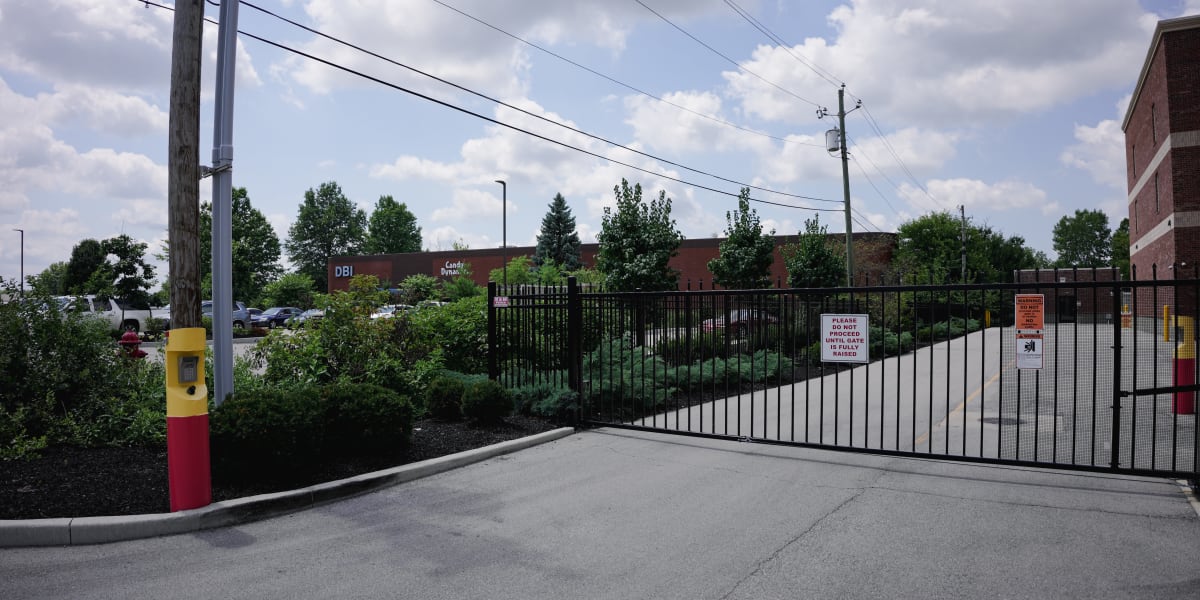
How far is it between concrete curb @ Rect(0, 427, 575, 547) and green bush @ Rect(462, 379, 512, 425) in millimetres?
2094

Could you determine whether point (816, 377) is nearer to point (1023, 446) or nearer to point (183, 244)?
point (1023, 446)

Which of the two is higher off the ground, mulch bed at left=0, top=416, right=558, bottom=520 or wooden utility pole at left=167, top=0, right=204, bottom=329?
wooden utility pole at left=167, top=0, right=204, bottom=329

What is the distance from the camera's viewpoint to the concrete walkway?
4617mm

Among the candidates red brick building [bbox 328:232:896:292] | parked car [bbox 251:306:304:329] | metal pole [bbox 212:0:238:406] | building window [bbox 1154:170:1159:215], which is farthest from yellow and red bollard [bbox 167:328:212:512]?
parked car [bbox 251:306:304:329]

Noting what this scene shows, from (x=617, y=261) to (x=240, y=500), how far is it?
21.0 m

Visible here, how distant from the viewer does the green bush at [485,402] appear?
9.58 m

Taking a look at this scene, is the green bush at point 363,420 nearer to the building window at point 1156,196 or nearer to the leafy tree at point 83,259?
the building window at point 1156,196

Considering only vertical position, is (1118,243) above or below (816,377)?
above

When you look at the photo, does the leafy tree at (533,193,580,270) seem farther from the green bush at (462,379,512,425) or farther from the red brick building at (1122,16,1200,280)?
the green bush at (462,379,512,425)

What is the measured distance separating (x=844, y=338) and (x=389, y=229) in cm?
9933

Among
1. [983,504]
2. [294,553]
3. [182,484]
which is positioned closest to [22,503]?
[182,484]

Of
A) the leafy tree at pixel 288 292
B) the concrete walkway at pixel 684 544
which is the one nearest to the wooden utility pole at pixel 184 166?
the concrete walkway at pixel 684 544

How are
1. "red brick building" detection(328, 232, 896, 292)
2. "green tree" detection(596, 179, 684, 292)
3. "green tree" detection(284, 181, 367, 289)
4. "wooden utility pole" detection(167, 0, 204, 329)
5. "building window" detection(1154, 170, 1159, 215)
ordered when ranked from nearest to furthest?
"wooden utility pole" detection(167, 0, 204, 329)
"green tree" detection(596, 179, 684, 292)
"building window" detection(1154, 170, 1159, 215)
"red brick building" detection(328, 232, 896, 292)
"green tree" detection(284, 181, 367, 289)

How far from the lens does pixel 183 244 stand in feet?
23.2
